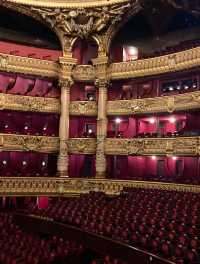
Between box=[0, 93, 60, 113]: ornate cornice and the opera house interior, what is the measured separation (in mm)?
56

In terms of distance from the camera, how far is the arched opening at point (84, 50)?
2227 cm

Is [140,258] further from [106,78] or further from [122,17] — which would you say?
[122,17]

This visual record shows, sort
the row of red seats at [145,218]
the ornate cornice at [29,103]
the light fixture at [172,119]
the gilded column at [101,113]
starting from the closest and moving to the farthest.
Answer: the row of red seats at [145,218] < the ornate cornice at [29,103] < the gilded column at [101,113] < the light fixture at [172,119]

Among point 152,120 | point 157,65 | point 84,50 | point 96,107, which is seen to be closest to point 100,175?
point 96,107

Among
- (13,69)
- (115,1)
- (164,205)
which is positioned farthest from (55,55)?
(164,205)

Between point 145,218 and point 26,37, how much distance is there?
1520 cm

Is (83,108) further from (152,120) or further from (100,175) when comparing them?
(152,120)

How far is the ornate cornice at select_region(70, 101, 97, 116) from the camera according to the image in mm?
21047

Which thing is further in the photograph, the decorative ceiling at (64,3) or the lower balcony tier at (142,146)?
the decorative ceiling at (64,3)

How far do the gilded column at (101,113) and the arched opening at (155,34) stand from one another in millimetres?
1938

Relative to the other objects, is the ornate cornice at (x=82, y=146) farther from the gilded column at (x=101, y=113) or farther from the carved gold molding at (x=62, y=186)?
the carved gold molding at (x=62, y=186)

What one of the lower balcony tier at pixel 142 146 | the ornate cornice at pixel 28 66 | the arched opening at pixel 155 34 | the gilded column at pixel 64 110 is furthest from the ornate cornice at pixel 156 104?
the ornate cornice at pixel 28 66

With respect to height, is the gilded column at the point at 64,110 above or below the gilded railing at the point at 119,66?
below

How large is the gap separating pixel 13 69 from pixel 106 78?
5124 mm
